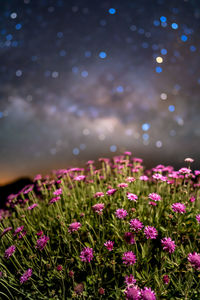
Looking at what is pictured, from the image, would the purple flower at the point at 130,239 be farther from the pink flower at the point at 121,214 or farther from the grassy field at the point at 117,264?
the pink flower at the point at 121,214

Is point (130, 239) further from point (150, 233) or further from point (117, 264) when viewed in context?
point (117, 264)

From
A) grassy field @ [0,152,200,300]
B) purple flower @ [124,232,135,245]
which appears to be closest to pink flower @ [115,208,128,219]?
grassy field @ [0,152,200,300]

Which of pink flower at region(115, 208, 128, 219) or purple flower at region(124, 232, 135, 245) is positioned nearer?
purple flower at region(124, 232, 135, 245)

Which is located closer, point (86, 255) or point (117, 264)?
point (86, 255)

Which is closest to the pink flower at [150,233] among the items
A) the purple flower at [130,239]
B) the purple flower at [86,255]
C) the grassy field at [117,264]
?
the grassy field at [117,264]

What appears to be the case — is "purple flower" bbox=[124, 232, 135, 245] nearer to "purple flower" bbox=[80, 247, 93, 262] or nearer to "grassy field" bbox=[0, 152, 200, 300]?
"grassy field" bbox=[0, 152, 200, 300]

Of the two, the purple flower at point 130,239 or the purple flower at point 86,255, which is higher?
the purple flower at point 130,239

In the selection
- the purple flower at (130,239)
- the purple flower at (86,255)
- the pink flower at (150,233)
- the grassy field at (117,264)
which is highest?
the purple flower at (130,239)

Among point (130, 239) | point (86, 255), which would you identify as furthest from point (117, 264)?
point (130, 239)

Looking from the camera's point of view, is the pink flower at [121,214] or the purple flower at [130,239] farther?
the pink flower at [121,214]

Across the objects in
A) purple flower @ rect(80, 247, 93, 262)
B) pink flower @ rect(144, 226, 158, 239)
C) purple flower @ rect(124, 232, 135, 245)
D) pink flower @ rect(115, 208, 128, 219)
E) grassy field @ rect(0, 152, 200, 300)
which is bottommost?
grassy field @ rect(0, 152, 200, 300)

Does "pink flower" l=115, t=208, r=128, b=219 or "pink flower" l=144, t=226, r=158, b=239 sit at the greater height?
"pink flower" l=115, t=208, r=128, b=219
